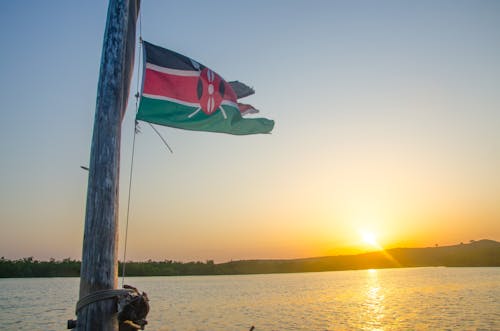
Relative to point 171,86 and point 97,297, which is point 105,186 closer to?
point 97,297

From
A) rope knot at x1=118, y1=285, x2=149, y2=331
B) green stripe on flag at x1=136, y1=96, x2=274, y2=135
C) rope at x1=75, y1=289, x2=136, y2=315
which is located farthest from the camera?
green stripe on flag at x1=136, y1=96, x2=274, y2=135

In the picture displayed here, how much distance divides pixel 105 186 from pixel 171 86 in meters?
3.54

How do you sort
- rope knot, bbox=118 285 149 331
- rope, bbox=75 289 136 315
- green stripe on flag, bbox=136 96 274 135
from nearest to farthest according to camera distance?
rope, bbox=75 289 136 315 < rope knot, bbox=118 285 149 331 < green stripe on flag, bbox=136 96 274 135

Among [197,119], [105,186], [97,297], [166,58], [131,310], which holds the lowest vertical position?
[131,310]

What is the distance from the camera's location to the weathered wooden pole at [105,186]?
164 inches

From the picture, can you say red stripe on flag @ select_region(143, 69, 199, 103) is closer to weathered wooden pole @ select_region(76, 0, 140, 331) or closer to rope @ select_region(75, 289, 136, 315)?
weathered wooden pole @ select_region(76, 0, 140, 331)

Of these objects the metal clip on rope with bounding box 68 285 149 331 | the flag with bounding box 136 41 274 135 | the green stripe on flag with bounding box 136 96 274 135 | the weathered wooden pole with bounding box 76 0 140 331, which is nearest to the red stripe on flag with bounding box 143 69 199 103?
the flag with bounding box 136 41 274 135

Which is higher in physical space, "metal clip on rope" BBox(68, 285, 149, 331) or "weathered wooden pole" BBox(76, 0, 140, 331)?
"weathered wooden pole" BBox(76, 0, 140, 331)

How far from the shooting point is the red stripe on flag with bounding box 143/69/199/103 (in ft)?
23.7

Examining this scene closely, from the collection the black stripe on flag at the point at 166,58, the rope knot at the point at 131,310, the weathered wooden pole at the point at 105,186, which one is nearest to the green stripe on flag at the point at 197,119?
the black stripe on flag at the point at 166,58

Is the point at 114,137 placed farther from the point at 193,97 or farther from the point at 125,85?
the point at 193,97

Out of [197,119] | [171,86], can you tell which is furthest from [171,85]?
[197,119]

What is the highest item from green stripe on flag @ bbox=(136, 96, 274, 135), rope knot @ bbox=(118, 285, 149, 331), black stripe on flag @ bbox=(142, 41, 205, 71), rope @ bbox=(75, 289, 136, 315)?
black stripe on flag @ bbox=(142, 41, 205, 71)

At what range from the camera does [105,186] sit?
4344mm
